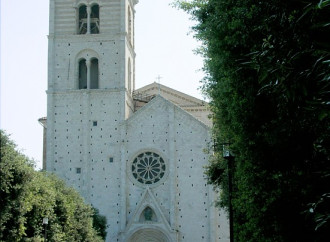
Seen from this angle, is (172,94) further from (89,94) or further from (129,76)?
(89,94)

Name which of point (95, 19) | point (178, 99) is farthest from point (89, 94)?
point (178, 99)

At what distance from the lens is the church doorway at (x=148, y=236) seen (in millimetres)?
40438

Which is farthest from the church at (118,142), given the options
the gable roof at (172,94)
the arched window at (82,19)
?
the gable roof at (172,94)

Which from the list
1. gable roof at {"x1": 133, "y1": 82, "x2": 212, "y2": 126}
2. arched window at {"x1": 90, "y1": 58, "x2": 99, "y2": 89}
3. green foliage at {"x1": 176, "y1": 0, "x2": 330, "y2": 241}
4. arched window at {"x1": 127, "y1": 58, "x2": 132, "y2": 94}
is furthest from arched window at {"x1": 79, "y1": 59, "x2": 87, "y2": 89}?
green foliage at {"x1": 176, "y1": 0, "x2": 330, "y2": 241}

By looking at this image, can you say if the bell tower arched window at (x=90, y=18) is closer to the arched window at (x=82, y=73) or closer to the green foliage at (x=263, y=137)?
the arched window at (x=82, y=73)

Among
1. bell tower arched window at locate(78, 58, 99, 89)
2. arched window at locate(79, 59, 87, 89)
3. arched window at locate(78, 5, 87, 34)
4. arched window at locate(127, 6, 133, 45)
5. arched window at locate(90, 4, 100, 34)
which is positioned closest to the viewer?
bell tower arched window at locate(78, 58, 99, 89)

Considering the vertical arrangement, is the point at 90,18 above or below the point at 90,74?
above

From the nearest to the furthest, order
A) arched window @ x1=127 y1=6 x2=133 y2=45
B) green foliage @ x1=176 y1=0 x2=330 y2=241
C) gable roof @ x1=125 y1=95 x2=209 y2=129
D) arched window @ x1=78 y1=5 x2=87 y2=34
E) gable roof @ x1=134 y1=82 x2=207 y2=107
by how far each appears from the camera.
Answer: green foliage @ x1=176 y1=0 x2=330 y2=241
gable roof @ x1=125 y1=95 x2=209 y2=129
arched window @ x1=78 y1=5 x2=87 y2=34
arched window @ x1=127 y1=6 x2=133 y2=45
gable roof @ x1=134 y1=82 x2=207 y2=107

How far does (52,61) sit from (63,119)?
4.47 m

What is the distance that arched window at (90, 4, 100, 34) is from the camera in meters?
44.1

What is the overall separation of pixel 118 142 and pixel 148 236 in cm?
695

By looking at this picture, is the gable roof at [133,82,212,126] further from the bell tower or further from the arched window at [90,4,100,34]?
the arched window at [90,4,100,34]

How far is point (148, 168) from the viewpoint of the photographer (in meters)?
41.4

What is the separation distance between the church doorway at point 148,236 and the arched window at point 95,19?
1533 cm
